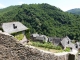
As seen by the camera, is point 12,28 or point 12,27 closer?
point 12,28

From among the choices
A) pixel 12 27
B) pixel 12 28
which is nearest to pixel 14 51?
pixel 12 28

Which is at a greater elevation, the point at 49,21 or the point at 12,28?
the point at 12,28

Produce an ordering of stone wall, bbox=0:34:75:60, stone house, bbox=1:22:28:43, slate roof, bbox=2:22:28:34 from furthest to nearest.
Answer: slate roof, bbox=2:22:28:34 → stone house, bbox=1:22:28:43 → stone wall, bbox=0:34:75:60

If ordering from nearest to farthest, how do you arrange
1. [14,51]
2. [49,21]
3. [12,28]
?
[14,51] → [12,28] → [49,21]

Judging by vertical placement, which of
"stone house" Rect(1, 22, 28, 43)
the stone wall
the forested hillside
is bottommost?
the forested hillside

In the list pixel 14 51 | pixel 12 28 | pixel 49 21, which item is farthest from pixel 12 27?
pixel 49 21

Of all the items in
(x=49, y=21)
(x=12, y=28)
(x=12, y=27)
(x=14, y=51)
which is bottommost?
(x=49, y=21)

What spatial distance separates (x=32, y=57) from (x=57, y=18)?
117 metres

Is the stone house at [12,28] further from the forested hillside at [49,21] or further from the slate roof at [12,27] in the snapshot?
the forested hillside at [49,21]

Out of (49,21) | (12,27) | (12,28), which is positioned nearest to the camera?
(12,28)

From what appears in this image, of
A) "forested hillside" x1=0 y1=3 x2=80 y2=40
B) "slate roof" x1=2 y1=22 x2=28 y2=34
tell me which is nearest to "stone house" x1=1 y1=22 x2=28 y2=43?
"slate roof" x1=2 y1=22 x2=28 y2=34

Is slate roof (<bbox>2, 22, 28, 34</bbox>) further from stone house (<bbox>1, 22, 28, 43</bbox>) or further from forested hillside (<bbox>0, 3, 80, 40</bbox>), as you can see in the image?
forested hillside (<bbox>0, 3, 80, 40</bbox>)

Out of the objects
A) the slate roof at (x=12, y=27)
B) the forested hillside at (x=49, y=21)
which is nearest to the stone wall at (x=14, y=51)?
the slate roof at (x=12, y=27)

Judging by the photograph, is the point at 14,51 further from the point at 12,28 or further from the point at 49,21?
the point at 49,21
